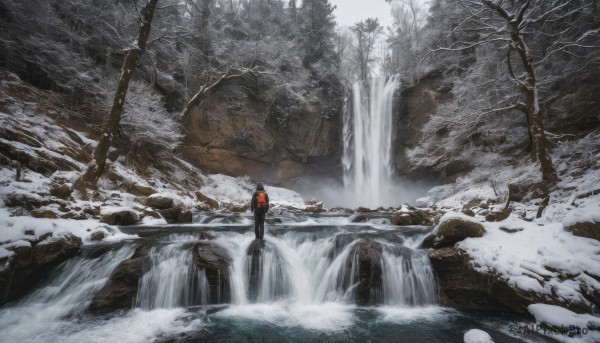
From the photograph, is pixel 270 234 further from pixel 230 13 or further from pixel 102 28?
pixel 230 13

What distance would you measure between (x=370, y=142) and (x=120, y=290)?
23.2m

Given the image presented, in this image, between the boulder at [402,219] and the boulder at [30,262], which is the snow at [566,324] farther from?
the boulder at [30,262]

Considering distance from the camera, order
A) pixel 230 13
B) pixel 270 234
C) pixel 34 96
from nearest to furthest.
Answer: pixel 270 234, pixel 34 96, pixel 230 13

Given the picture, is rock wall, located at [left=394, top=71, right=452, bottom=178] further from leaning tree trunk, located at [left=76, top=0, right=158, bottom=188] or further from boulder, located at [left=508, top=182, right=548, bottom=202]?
leaning tree trunk, located at [left=76, top=0, right=158, bottom=188]

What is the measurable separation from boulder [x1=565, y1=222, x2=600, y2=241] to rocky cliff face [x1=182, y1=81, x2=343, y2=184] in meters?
20.0

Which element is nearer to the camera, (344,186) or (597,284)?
(597,284)

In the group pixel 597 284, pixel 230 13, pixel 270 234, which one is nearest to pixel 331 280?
pixel 270 234

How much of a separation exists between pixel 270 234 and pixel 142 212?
460cm

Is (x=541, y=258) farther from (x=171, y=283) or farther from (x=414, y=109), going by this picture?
(x=414, y=109)

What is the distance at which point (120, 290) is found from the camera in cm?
536

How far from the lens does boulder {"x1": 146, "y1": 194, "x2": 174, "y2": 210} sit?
10.7 m

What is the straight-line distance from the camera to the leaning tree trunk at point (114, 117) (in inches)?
356

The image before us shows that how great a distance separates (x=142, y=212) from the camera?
9.61 meters

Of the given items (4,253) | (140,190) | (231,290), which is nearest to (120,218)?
(140,190)
